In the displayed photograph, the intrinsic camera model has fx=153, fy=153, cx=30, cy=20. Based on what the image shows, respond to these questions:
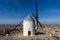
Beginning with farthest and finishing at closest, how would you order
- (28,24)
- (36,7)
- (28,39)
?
(36,7)
(28,24)
(28,39)

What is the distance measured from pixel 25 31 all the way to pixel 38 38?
15.2 ft

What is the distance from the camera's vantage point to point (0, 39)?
29.3 m

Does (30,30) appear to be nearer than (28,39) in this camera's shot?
No

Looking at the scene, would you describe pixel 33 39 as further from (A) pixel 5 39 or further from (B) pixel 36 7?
(B) pixel 36 7

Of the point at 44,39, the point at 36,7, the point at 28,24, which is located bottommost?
the point at 44,39

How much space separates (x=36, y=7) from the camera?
4684cm

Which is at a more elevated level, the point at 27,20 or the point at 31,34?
the point at 27,20

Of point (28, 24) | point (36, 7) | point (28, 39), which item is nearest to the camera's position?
point (28, 39)

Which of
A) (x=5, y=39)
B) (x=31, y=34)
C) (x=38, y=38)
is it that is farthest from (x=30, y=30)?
(x=5, y=39)

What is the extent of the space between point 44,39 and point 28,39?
3.03 metres

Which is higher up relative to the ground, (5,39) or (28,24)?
(28,24)

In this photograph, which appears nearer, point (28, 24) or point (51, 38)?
point (51, 38)

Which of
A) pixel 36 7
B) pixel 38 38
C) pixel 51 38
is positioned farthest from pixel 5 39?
pixel 36 7

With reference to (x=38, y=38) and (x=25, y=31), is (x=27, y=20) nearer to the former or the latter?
(x=25, y=31)
